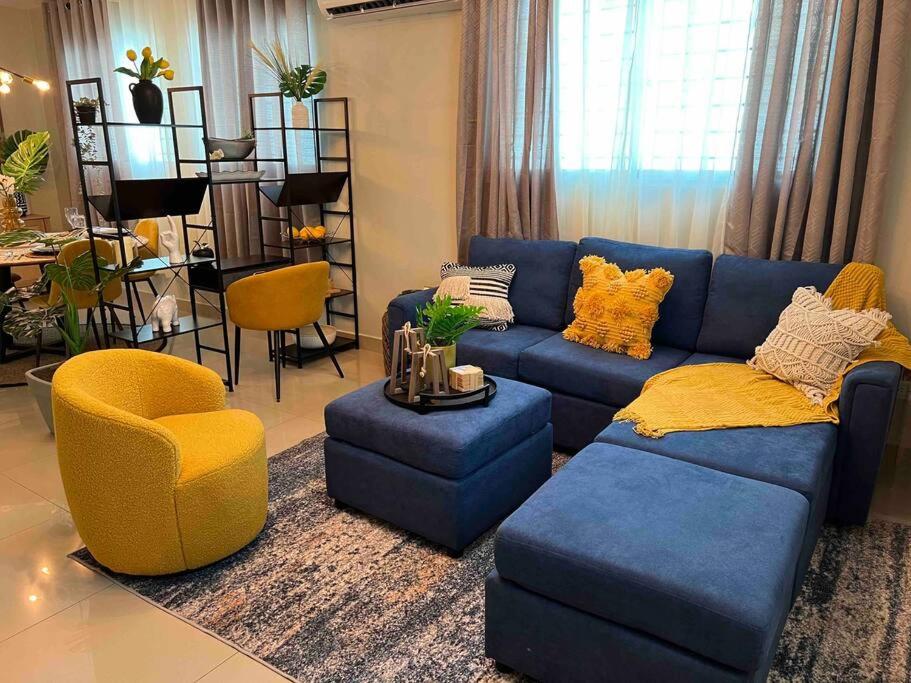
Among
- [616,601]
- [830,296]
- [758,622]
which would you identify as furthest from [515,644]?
[830,296]

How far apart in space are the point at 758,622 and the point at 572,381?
65.9 inches

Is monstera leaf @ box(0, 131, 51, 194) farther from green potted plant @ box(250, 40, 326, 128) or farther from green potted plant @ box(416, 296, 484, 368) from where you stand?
green potted plant @ box(416, 296, 484, 368)

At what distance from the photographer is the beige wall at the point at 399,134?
4055 millimetres

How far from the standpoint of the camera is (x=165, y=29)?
534 centimetres

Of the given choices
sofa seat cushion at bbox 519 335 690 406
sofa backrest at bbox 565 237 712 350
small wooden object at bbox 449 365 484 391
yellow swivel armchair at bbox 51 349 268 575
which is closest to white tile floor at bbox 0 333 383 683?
yellow swivel armchair at bbox 51 349 268 575

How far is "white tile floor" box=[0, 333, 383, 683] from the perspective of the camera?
1.86m

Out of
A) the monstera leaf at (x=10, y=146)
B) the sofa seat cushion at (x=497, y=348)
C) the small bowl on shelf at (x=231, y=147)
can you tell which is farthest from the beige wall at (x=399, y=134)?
the monstera leaf at (x=10, y=146)

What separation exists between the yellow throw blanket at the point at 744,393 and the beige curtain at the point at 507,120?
1.35 meters

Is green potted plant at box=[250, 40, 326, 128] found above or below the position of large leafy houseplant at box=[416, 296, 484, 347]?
above

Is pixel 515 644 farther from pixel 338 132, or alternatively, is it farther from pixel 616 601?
pixel 338 132

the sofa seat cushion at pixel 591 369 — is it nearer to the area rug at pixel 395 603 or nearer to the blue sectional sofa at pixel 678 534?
the blue sectional sofa at pixel 678 534

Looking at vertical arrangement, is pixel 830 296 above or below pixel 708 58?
below

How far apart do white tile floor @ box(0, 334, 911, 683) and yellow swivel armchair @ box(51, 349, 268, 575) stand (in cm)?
17

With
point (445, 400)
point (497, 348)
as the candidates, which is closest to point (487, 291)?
point (497, 348)
